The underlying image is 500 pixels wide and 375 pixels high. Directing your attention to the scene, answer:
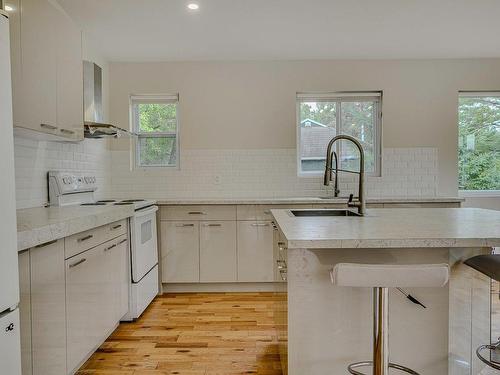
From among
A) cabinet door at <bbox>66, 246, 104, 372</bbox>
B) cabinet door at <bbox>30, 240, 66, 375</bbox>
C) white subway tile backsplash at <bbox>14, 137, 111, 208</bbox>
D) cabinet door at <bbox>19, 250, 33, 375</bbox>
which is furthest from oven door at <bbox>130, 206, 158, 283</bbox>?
cabinet door at <bbox>19, 250, 33, 375</bbox>

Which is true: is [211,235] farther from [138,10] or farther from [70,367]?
[138,10]

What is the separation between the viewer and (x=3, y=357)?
1.21 m

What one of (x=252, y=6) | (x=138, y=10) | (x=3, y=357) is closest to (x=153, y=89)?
(x=138, y=10)

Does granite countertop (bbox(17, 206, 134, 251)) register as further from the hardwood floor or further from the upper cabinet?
the hardwood floor

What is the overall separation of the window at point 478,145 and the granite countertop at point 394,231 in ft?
8.41

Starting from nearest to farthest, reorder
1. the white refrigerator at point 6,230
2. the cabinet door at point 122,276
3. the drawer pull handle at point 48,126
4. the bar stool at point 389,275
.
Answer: the white refrigerator at point 6,230, the bar stool at point 389,275, the drawer pull handle at point 48,126, the cabinet door at point 122,276

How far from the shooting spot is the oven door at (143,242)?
2.92m

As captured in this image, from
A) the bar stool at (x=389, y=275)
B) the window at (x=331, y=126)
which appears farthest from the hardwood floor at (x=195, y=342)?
the window at (x=331, y=126)

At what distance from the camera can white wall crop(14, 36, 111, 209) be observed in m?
2.49

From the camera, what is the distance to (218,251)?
142 inches

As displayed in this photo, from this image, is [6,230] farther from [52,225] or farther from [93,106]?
[93,106]

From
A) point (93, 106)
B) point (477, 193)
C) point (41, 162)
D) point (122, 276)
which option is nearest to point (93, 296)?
point (122, 276)

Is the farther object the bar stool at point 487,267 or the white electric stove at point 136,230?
the white electric stove at point 136,230

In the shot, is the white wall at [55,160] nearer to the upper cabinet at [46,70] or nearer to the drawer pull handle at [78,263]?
the upper cabinet at [46,70]
